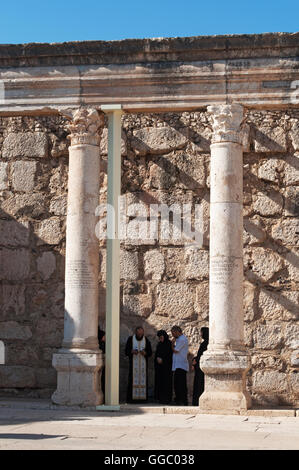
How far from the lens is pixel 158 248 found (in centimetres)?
1552

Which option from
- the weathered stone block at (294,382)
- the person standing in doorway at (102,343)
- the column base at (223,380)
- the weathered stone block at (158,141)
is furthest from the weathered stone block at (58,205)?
the weathered stone block at (294,382)

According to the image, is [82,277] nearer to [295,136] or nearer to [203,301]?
[203,301]

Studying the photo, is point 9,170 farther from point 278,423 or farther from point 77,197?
point 278,423

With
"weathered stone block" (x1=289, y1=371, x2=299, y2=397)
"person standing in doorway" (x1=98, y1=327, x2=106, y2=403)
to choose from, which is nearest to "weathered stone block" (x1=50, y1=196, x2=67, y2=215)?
"person standing in doorway" (x1=98, y1=327, x2=106, y2=403)

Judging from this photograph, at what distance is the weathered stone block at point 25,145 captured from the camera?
1600 centimetres

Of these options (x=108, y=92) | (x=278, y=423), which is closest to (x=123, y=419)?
(x=278, y=423)

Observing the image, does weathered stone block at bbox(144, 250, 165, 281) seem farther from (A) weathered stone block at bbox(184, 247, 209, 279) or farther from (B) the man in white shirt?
(B) the man in white shirt

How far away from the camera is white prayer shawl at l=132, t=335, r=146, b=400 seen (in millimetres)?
14641

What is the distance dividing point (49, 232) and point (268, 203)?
4.16m

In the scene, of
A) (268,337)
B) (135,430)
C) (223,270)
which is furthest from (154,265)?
(135,430)

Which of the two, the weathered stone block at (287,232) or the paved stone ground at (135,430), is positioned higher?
the weathered stone block at (287,232)

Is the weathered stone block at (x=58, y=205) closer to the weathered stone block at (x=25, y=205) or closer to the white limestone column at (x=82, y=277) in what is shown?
the weathered stone block at (x=25, y=205)

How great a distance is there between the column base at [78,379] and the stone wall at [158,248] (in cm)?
226

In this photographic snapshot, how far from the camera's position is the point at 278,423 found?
11.5 m
